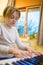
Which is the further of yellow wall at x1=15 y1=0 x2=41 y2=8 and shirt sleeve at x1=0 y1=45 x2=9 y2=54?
yellow wall at x1=15 y1=0 x2=41 y2=8

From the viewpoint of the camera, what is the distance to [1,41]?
1297 mm

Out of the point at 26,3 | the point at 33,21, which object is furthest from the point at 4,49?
the point at 26,3

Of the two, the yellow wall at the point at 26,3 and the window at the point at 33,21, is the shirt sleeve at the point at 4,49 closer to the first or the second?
the window at the point at 33,21

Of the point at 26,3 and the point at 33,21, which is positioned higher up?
the point at 26,3

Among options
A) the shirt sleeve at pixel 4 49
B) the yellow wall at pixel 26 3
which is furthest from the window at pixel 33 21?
the shirt sleeve at pixel 4 49

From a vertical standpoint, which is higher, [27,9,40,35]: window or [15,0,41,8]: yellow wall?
[15,0,41,8]: yellow wall

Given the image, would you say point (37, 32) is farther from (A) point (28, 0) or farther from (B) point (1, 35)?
(B) point (1, 35)

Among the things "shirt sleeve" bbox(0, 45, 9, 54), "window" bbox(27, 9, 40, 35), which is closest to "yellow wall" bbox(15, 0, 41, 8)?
"window" bbox(27, 9, 40, 35)

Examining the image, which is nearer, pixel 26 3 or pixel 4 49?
pixel 4 49

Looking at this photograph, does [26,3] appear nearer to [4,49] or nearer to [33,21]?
[33,21]

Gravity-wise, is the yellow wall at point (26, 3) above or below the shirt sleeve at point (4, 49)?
above

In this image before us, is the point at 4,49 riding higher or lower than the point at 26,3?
lower

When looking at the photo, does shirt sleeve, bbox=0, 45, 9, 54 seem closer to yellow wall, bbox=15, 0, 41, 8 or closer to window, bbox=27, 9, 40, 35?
window, bbox=27, 9, 40, 35

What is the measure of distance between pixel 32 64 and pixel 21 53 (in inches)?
10.6
